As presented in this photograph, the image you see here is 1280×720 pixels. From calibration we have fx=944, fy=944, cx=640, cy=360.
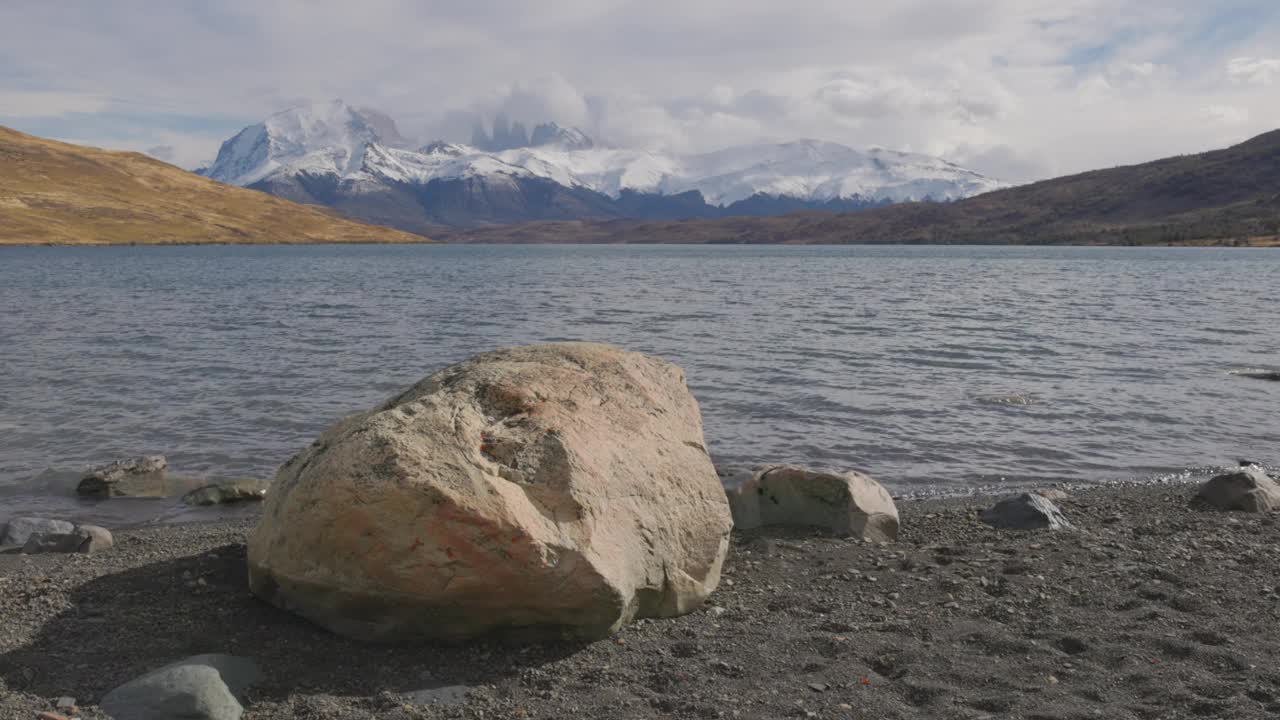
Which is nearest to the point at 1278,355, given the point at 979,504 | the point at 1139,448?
the point at 1139,448

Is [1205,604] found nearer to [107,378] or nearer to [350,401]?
[350,401]

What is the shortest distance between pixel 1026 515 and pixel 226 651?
9.06 m

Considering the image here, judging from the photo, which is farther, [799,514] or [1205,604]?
[799,514]

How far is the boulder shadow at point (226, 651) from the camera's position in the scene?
6.93 m

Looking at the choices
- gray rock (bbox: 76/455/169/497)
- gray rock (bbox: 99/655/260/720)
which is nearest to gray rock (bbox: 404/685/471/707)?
gray rock (bbox: 99/655/260/720)

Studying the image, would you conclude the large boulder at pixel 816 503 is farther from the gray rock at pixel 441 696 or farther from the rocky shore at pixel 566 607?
the gray rock at pixel 441 696

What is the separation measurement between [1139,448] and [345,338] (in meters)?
26.5

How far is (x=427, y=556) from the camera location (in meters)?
7.26

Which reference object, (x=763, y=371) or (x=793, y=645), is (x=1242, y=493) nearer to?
(x=793, y=645)

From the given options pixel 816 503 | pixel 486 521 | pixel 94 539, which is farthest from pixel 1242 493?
pixel 94 539

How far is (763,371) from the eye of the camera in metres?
26.0

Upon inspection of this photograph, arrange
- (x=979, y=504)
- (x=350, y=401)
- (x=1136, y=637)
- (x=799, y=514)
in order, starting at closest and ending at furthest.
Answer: (x=1136, y=637) < (x=799, y=514) < (x=979, y=504) < (x=350, y=401)

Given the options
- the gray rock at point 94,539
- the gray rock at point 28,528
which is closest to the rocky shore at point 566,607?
the gray rock at point 94,539

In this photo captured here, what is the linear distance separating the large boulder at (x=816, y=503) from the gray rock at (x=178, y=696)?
651 cm
